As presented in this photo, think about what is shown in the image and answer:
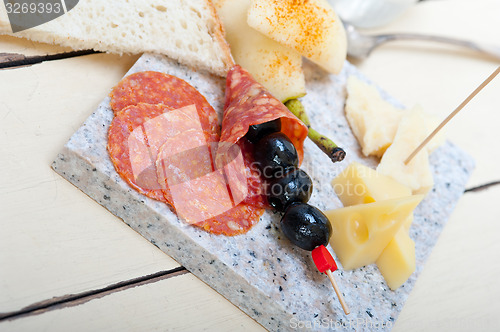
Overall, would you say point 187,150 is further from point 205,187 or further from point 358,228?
point 358,228

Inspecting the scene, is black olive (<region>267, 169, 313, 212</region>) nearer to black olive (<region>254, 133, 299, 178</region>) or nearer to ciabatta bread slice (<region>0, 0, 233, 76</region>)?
black olive (<region>254, 133, 299, 178</region>)

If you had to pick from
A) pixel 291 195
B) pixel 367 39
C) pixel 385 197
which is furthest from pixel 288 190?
pixel 367 39

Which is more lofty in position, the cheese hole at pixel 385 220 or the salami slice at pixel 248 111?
the salami slice at pixel 248 111

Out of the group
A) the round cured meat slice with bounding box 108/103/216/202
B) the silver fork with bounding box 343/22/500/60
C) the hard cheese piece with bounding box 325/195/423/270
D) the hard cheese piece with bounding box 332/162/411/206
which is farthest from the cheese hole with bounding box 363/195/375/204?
the silver fork with bounding box 343/22/500/60

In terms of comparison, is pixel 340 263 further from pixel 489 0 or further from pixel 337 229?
Result: pixel 489 0

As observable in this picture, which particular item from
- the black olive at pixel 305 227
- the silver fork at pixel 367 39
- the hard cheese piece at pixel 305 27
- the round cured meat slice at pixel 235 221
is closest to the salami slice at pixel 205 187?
the round cured meat slice at pixel 235 221

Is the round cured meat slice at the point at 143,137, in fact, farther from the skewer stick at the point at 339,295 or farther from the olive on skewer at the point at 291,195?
the skewer stick at the point at 339,295
